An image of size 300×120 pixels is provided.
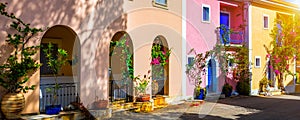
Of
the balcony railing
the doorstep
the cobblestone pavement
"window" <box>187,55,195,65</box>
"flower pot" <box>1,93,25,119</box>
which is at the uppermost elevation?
the balcony railing

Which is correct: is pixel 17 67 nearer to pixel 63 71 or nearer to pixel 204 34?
pixel 63 71

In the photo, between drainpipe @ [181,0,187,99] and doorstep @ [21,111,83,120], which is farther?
drainpipe @ [181,0,187,99]

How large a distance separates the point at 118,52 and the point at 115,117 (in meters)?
3.11

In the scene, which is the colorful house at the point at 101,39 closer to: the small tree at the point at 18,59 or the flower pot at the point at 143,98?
the small tree at the point at 18,59

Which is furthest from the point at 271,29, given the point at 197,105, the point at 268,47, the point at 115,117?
the point at 115,117

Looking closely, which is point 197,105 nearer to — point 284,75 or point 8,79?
point 8,79

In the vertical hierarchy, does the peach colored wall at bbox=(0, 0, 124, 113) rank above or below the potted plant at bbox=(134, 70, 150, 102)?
above

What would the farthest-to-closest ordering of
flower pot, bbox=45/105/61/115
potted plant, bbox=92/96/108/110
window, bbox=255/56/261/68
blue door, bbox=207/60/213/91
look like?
window, bbox=255/56/261/68 < blue door, bbox=207/60/213/91 < potted plant, bbox=92/96/108/110 < flower pot, bbox=45/105/61/115

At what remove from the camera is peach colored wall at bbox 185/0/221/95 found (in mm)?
14758

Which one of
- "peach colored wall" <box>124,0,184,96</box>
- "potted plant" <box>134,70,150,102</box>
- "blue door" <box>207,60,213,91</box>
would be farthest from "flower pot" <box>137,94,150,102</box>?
"blue door" <box>207,60,213,91</box>

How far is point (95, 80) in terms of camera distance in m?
10.1

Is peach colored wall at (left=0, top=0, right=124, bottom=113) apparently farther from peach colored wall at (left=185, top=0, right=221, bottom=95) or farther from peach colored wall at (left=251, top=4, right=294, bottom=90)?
peach colored wall at (left=251, top=4, right=294, bottom=90)

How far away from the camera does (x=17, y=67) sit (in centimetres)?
777

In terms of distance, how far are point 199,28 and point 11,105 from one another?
417 inches
